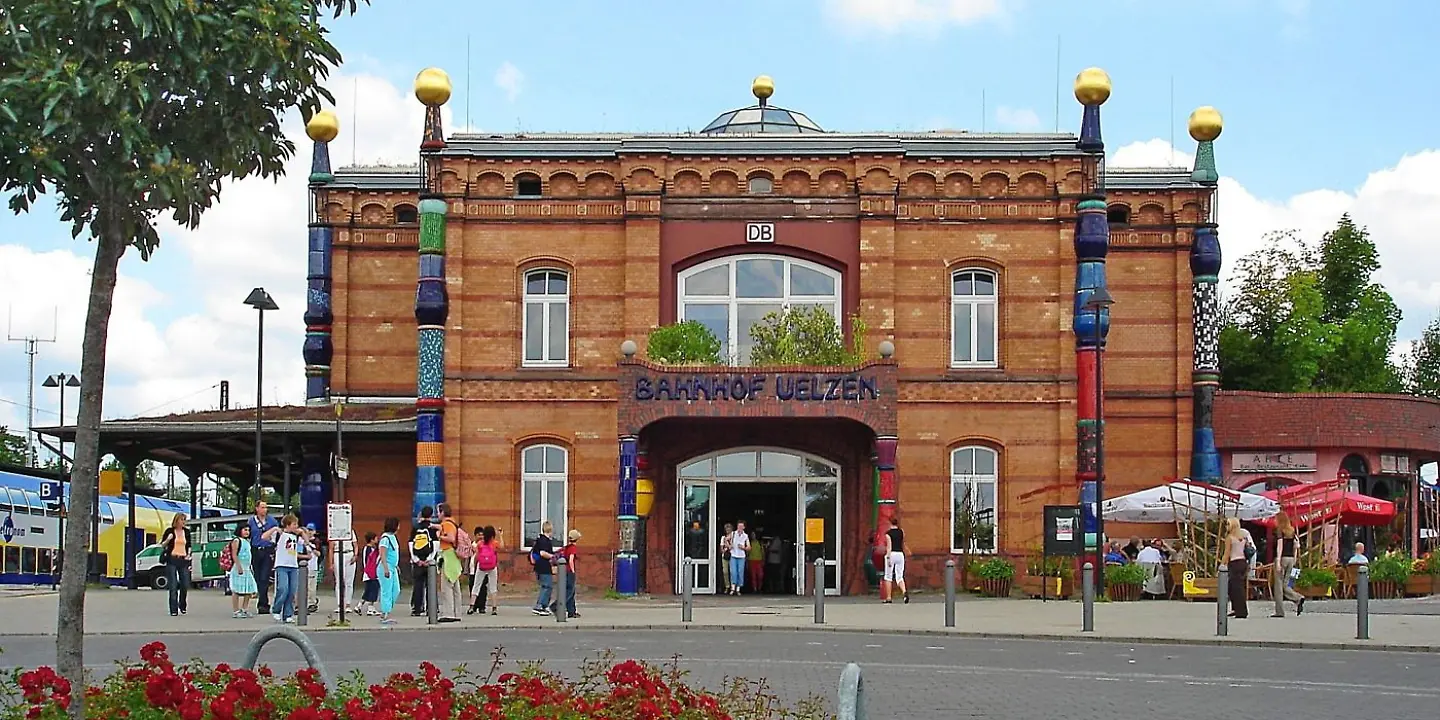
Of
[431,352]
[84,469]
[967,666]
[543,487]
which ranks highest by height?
[431,352]

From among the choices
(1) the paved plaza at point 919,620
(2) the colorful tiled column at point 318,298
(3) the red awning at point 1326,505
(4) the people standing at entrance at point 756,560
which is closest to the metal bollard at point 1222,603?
(1) the paved plaza at point 919,620

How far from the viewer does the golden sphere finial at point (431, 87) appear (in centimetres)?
3322

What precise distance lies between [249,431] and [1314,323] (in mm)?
26472

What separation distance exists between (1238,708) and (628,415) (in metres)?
17.8

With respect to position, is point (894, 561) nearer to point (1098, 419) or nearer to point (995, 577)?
point (995, 577)

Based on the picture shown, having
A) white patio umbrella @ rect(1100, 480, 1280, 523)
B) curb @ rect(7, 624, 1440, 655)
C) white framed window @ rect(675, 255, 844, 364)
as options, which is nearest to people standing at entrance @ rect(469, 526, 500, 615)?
curb @ rect(7, 624, 1440, 655)

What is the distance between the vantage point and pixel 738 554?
104 feet

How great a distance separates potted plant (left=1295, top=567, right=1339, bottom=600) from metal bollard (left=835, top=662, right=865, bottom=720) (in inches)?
976

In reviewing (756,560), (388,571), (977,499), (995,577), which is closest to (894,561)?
(995,577)

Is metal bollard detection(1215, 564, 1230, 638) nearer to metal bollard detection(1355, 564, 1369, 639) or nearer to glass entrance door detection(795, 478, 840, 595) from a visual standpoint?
metal bollard detection(1355, 564, 1369, 639)

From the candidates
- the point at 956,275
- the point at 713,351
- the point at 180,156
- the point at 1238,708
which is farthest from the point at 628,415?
the point at 180,156

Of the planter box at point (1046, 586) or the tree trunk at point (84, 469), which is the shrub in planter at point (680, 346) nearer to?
the planter box at point (1046, 586)

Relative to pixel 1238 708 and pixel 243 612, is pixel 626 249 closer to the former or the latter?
pixel 243 612

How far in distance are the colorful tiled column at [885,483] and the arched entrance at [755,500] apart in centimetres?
214
